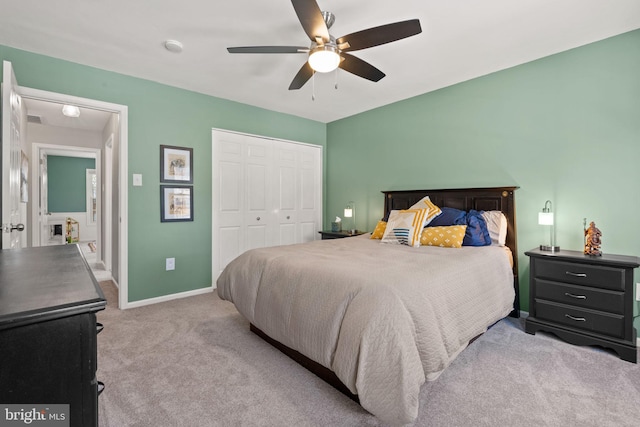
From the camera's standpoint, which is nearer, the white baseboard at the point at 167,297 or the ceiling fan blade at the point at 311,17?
the ceiling fan blade at the point at 311,17

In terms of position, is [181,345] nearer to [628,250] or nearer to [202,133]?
[202,133]

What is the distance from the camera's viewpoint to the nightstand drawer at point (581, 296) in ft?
7.40

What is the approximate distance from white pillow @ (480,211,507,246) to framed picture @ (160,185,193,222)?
3367 mm

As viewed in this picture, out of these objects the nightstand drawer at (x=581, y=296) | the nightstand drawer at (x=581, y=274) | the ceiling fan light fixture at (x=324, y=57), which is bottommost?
the nightstand drawer at (x=581, y=296)

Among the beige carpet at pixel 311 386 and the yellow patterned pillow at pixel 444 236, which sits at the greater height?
the yellow patterned pillow at pixel 444 236

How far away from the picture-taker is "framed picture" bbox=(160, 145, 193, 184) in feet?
11.6

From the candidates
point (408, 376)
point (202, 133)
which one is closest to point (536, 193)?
point (408, 376)

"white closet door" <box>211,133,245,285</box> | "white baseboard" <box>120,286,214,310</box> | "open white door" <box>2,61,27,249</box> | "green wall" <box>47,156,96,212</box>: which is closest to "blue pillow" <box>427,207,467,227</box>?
"white closet door" <box>211,133,245,285</box>

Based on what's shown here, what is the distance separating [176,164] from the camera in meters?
3.64

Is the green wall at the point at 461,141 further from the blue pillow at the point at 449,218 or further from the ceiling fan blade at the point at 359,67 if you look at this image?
the ceiling fan blade at the point at 359,67

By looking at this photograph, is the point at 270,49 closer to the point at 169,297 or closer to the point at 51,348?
the point at 51,348

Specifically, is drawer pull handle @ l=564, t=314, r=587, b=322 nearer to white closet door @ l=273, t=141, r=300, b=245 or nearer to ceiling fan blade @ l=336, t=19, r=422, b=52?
ceiling fan blade @ l=336, t=19, r=422, b=52

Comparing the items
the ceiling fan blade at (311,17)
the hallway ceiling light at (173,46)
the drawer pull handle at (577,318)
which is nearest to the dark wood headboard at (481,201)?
the drawer pull handle at (577,318)

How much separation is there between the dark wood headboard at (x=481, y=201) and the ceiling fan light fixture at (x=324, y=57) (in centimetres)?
212
